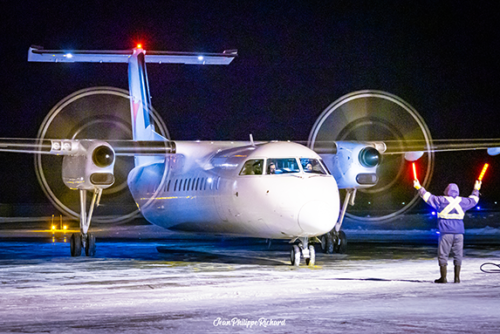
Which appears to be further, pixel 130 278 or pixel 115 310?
pixel 130 278

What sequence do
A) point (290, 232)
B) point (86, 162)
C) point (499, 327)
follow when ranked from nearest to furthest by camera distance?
point (499, 327), point (290, 232), point (86, 162)

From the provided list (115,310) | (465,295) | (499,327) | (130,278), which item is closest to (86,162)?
(130,278)

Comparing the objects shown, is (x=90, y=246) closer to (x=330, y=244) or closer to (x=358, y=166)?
(x=330, y=244)

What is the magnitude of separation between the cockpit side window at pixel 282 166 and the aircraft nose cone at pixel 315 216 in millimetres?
1231

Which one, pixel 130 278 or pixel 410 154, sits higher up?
pixel 410 154

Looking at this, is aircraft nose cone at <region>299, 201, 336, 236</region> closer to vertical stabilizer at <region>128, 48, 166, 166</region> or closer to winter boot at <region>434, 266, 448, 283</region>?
winter boot at <region>434, 266, 448, 283</region>

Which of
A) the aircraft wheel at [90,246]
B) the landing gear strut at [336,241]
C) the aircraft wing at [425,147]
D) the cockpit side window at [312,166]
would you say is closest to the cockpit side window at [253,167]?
the cockpit side window at [312,166]

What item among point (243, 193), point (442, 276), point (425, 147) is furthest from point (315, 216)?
point (425, 147)

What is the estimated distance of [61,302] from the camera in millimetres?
9812

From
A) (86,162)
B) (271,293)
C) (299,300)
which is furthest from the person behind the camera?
(86,162)

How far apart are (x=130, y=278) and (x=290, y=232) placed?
3.46 meters

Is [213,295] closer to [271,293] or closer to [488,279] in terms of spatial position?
[271,293]

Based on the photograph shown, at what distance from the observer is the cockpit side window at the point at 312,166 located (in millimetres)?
15203

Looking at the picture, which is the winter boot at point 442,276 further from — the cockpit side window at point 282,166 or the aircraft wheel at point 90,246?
the aircraft wheel at point 90,246
